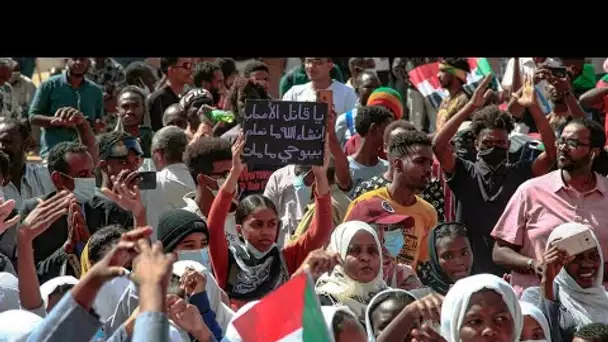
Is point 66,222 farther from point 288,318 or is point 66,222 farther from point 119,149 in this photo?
point 288,318

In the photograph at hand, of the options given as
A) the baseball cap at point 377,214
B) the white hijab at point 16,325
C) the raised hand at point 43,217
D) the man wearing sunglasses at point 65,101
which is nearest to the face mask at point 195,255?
the raised hand at point 43,217

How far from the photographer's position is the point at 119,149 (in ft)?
28.3

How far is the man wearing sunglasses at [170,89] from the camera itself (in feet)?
40.3

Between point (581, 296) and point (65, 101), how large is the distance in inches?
229

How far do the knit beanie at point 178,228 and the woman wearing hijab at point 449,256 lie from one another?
1424 millimetres

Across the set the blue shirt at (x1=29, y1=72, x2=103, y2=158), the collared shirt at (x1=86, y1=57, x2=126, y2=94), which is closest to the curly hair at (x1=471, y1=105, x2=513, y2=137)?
the blue shirt at (x1=29, y1=72, x2=103, y2=158)

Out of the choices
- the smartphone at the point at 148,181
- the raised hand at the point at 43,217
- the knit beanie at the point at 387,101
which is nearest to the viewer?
the raised hand at the point at 43,217

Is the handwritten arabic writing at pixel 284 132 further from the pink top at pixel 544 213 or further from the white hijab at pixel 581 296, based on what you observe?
the white hijab at pixel 581 296

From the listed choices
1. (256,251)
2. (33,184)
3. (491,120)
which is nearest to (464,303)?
(256,251)

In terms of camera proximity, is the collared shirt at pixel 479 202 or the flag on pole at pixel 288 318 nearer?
the flag on pole at pixel 288 318

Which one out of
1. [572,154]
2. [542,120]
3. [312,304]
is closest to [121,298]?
[312,304]

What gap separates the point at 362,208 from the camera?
786 cm

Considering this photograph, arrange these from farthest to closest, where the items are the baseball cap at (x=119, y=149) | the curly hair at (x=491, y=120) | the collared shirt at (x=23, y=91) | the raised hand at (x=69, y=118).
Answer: the collared shirt at (x=23, y=91) → the raised hand at (x=69, y=118) → the curly hair at (x=491, y=120) → the baseball cap at (x=119, y=149)
